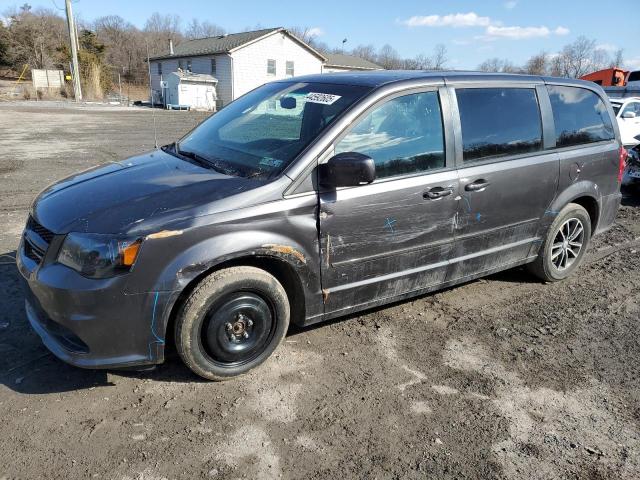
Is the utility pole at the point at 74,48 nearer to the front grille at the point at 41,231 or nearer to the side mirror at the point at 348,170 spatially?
the front grille at the point at 41,231

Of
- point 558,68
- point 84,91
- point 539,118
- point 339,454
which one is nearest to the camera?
point 339,454

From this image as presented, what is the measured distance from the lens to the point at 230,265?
3.04 metres

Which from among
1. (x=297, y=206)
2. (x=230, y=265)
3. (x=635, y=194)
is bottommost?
(x=635, y=194)

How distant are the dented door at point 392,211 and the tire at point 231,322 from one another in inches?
16.0

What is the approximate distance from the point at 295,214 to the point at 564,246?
324 centimetres

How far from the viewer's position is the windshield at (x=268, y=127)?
330cm

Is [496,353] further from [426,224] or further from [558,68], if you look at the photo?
[558,68]

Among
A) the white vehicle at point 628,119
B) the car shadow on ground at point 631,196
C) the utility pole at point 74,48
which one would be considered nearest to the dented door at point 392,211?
the car shadow on ground at point 631,196

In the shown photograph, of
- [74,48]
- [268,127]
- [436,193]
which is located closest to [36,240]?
[268,127]

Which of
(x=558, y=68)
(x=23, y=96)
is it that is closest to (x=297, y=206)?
(x=23, y=96)

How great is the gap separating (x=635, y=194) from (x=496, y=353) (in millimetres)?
8009

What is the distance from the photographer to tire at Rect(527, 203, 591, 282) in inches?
185

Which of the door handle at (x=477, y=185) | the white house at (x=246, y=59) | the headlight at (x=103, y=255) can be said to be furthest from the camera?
the white house at (x=246, y=59)

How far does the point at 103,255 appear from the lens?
8.71 feet
